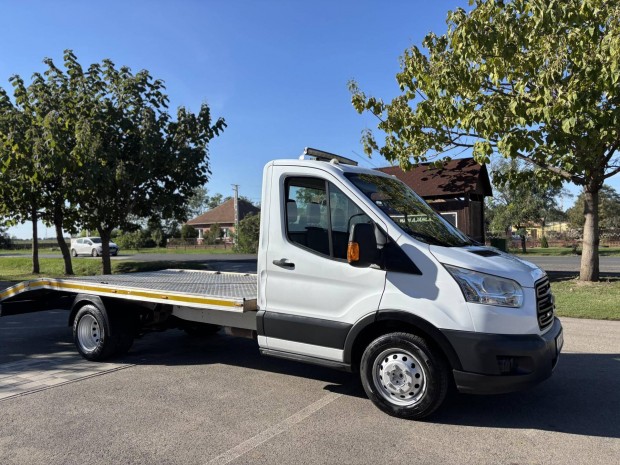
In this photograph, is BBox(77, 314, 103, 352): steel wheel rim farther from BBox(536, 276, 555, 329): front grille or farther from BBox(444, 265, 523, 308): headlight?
BBox(536, 276, 555, 329): front grille

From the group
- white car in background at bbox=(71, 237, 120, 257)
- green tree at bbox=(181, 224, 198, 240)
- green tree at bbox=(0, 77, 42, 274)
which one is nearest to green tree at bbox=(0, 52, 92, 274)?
green tree at bbox=(0, 77, 42, 274)

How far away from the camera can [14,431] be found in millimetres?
4285

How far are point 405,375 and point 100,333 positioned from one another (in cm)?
414

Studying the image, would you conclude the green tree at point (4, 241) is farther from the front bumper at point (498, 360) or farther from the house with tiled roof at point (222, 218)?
the front bumper at point (498, 360)

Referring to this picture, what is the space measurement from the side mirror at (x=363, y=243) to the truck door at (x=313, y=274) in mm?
164

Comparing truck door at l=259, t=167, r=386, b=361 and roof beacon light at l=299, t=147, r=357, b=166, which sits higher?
roof beacon light at l=299, t=147, r=357, b=166

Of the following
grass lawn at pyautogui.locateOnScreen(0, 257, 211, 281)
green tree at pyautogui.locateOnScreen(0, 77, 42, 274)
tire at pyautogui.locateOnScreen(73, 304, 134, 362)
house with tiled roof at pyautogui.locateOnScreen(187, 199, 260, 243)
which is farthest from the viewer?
house with tiled roof at pyautogui.locateOnScreen(187, 199, 260, 243)

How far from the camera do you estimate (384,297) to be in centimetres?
451

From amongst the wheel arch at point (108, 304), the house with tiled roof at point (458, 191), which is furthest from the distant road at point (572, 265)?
the wheel arch at point (108, 304)

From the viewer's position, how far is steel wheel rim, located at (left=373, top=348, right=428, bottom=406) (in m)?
4.43

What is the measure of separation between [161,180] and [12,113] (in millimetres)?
5070

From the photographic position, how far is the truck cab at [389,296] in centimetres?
418

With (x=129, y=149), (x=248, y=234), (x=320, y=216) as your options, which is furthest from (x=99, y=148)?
(x=248, y=234)

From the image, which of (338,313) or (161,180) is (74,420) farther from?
(161,180)
